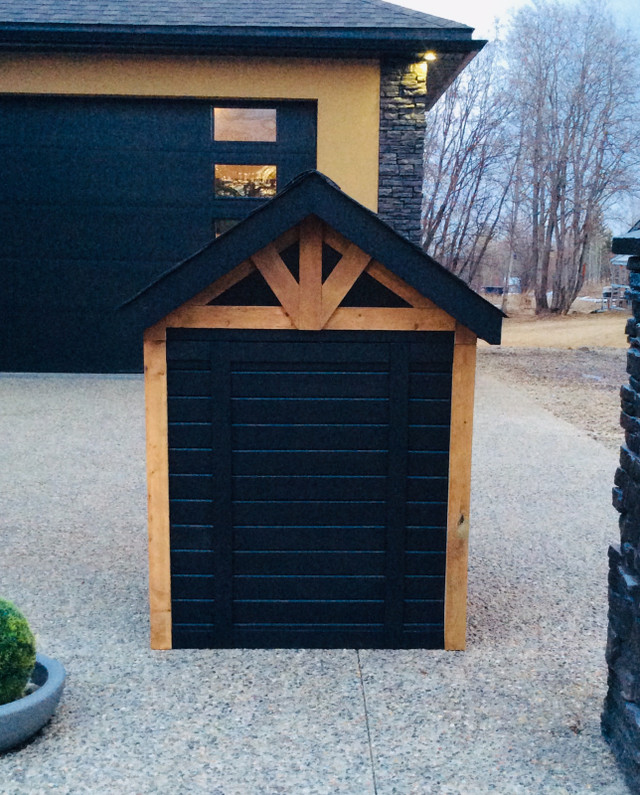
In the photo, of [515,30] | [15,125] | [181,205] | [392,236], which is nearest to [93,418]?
[181,205]

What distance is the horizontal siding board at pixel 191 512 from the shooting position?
14.5ft

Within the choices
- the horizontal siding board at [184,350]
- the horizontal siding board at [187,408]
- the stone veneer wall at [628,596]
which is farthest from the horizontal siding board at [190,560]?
the stone veneer wall at [628,596]

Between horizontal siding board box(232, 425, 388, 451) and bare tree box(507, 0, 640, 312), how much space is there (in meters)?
32.1

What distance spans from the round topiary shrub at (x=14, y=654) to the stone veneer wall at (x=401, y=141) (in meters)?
9.88

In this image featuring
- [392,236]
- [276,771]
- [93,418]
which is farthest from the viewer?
[93,418]

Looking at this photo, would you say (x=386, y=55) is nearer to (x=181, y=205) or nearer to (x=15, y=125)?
(x=181, y=205)

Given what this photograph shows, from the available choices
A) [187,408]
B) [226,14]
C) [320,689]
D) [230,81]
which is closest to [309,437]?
[187,408]

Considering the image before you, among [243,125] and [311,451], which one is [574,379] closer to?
[243,125]

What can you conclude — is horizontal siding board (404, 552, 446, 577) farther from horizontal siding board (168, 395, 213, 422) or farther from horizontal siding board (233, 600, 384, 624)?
horizontal siding board (168, 395, 213, 422)

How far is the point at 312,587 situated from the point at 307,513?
397 mm

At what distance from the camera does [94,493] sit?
7473 mm

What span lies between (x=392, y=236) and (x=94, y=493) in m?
4.39

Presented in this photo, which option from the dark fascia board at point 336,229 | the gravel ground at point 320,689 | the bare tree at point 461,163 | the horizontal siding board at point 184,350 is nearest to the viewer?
Answer: the gravel ground at point 320,689

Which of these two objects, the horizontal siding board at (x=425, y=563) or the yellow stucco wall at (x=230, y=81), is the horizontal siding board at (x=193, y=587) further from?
the yellow stucco wall at (x=230, y=81)
